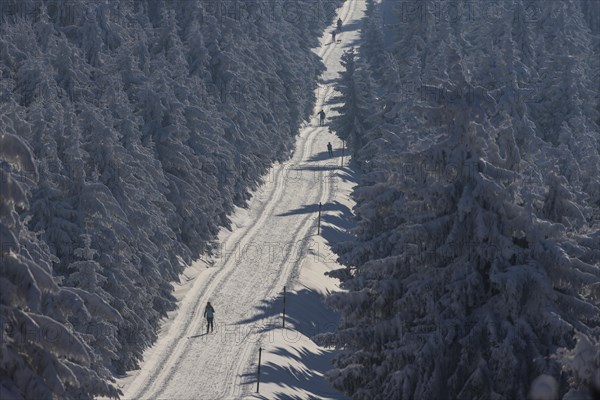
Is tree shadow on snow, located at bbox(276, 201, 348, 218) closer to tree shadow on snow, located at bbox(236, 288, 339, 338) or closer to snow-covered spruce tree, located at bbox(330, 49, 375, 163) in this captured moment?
snow-covered spruce tree, located at bbox(330, 49, 375, 163)

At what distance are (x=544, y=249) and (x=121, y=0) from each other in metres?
49.6

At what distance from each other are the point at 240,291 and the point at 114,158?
9333mm

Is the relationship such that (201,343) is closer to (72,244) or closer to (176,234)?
(72,244)

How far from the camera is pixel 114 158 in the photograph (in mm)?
39281

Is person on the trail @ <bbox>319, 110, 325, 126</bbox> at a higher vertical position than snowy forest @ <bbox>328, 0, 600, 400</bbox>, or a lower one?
lower

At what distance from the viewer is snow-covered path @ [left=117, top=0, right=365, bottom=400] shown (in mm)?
34312

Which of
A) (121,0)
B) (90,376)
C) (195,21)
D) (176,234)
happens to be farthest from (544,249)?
(121,0)

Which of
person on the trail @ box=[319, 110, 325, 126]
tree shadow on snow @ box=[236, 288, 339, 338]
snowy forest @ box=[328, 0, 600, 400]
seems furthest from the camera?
person on the trail @ box=[319, 110, 325, 126]

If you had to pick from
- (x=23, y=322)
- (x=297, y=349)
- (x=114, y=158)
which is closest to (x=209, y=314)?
(x=297, y=349)

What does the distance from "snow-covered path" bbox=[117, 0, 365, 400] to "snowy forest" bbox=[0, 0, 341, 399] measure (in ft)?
3.40

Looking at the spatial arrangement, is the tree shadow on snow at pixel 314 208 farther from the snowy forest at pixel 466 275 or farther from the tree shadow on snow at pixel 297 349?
the snowy forest at pixel 466 275

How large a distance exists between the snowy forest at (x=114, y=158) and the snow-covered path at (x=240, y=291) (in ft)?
3.40

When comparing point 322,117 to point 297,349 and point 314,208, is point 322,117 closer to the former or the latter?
point 314,208

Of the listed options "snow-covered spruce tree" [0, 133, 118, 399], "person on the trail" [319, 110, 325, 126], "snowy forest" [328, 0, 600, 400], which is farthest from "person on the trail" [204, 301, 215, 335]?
"person on the trail" [319, 110, 325, 126]
